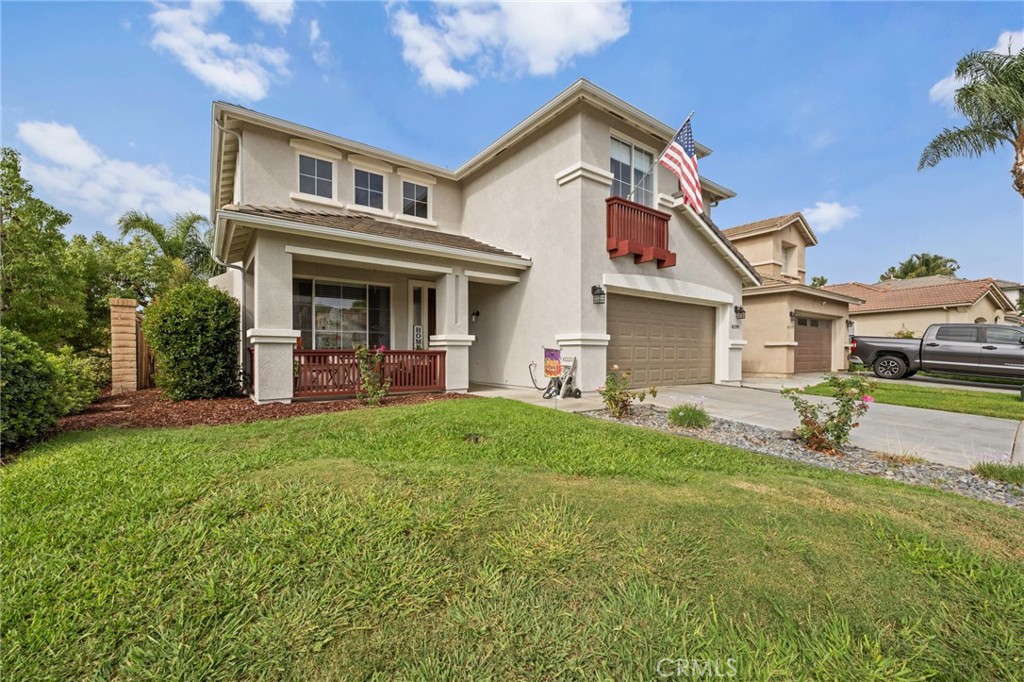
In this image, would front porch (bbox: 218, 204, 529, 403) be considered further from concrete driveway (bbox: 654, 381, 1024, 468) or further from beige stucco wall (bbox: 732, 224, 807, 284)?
beige stucco wall (bbox: 732, 224, 807, 284)

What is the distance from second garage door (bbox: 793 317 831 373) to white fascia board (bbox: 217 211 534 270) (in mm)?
11905

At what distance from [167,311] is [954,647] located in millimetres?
10139

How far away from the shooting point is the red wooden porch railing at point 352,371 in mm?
7527

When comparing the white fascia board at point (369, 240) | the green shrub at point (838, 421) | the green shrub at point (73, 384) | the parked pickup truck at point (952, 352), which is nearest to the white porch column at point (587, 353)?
the white fascia board at point (369, 240)

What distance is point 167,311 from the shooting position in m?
7.44

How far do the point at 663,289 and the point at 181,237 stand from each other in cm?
1978

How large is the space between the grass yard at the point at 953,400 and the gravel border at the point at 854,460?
3781 mm

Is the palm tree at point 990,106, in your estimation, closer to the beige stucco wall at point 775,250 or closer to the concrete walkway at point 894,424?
the beige stucco wall at point 775,250

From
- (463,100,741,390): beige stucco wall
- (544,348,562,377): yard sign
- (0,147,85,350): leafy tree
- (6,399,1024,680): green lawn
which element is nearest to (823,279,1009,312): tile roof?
(463,100,741,390): beige stucco wall

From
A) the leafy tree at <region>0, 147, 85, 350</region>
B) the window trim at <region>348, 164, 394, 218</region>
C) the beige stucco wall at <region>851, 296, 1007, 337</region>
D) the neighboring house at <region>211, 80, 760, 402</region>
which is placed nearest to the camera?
the neighboring house at <region>211, 80, 760, 402</region>

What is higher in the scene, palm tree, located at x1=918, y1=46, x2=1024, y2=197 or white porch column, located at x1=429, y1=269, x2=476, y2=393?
palm tree, located at x1=918, y1=46, x2=1024, y2=197

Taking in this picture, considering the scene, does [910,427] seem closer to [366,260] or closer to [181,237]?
[366,260]

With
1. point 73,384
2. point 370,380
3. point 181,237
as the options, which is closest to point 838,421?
point 370,380

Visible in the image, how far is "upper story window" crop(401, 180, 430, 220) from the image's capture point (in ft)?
36.4
